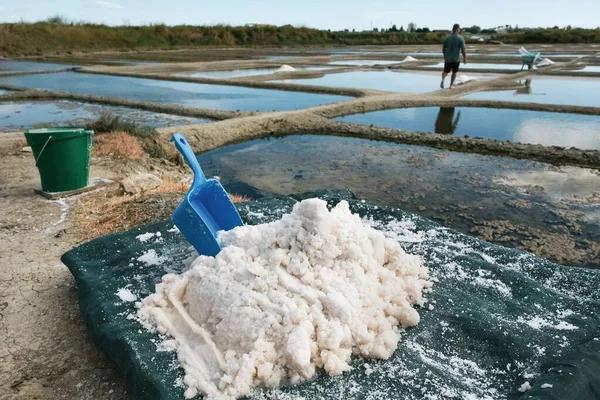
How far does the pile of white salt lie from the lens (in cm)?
168

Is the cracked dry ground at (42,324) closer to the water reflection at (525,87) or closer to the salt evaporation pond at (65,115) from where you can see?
the salt evaporation pond at (65,115)

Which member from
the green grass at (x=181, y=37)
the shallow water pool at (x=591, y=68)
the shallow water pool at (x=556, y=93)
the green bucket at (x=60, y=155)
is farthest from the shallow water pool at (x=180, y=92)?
the green grass at (x=181, y=37)

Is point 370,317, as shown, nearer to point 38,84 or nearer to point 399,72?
point 38,84

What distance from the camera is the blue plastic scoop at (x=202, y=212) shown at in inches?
89.7

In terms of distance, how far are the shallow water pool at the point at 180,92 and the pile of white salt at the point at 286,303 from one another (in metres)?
6.80

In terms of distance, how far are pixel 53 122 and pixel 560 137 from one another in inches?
295

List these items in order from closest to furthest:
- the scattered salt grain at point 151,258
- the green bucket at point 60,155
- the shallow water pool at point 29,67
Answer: the scattered salt grain at point 151,258
the green bucket at point 60,155
the shallow water pool at point 29,67

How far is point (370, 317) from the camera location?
187 centimetres

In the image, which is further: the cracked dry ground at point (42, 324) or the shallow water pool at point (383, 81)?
the shallow water pool at point (383, 81)

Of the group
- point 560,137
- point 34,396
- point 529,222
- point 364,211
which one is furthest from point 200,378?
point 560,137

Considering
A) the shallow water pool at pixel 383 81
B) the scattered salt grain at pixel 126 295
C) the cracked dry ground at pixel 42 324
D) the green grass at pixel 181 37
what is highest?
the green grass at pixel 181 37

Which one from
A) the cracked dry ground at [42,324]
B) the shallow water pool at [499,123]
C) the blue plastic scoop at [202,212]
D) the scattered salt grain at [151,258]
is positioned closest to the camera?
the cracked dry ground at [42,324]

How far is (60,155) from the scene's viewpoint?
11.7 ft

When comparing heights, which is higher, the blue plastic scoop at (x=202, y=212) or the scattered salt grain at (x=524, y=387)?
the blue plastic scoop at (x=202, y=212)
